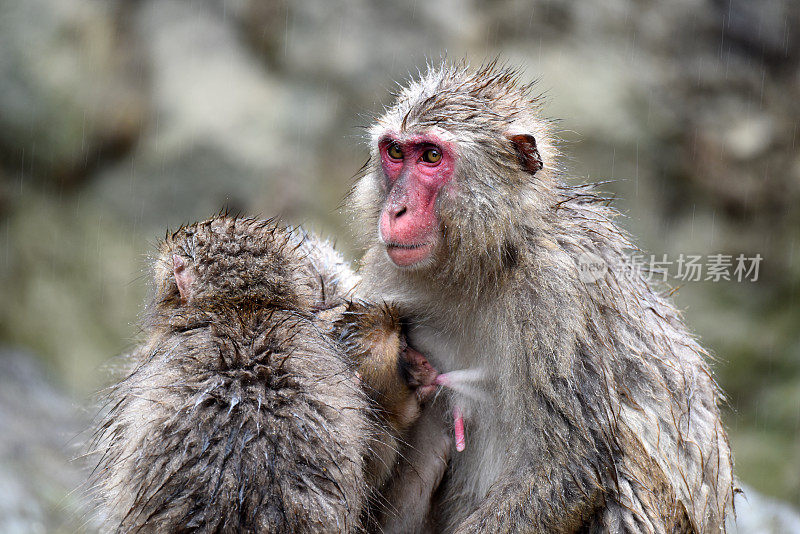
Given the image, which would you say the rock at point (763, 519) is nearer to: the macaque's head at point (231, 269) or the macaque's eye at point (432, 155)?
the macaque's eye at point (432, 155)

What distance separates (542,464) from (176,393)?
1.47 m

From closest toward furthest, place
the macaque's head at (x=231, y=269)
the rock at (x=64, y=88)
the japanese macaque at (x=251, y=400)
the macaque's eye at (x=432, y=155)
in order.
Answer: the japanese macaque at (x=251, y=400)
the macaque's head at (x=231, y=269)
the macaque's eye at (x=432, y=155)
the rock at (x=64, y=88)

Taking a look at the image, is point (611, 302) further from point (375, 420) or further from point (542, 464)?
point (375, 420)

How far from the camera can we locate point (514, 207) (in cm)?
355

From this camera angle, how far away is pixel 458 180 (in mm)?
3600

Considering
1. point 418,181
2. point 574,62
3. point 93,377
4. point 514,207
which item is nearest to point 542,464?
point 514,207

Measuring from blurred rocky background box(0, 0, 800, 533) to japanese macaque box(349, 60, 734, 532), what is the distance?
555 centimetres

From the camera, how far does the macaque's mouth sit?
353 cm

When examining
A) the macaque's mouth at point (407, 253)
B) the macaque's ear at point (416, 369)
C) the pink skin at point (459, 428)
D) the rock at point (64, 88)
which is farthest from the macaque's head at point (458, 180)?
the rock at point (64, 88)

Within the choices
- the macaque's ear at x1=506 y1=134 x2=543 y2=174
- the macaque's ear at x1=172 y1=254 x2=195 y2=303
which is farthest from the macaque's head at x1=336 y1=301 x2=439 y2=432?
the macaque's ear at x1=506 y1=134 x2=543 y2=174

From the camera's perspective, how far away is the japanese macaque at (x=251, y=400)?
2746mm

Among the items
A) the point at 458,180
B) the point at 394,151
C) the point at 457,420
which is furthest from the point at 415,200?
the point at 457,420

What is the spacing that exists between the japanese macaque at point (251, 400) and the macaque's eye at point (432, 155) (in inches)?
27.5

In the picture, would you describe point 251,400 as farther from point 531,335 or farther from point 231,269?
point 531,335
